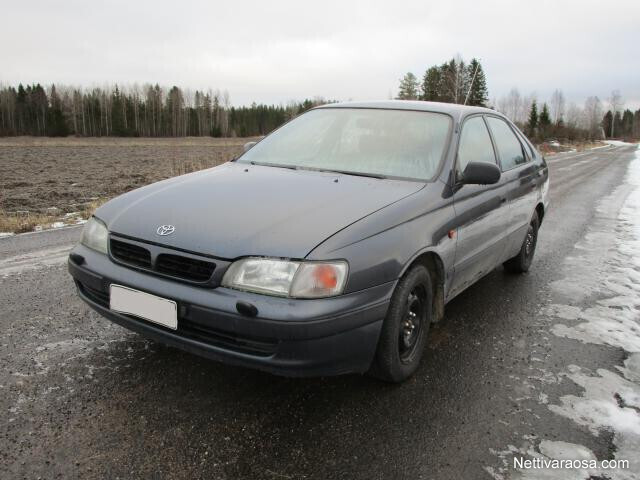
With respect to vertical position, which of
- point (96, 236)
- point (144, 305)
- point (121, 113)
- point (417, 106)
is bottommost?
point (144, 305)

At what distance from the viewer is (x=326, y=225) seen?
237cm

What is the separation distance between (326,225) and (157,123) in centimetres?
9386

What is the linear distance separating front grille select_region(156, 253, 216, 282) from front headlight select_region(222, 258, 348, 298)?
0.11 meters

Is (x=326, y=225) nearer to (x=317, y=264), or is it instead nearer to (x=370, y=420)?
(x=317, y=264)

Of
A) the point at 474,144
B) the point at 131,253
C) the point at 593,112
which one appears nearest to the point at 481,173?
the point at 474,144

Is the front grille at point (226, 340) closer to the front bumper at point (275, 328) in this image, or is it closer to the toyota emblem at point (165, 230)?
the front bumper at point (275, 328)

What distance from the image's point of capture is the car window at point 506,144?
165 inches

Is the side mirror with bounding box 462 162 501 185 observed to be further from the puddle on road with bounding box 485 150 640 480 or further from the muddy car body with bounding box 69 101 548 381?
the puddle on road with bounding box 485 150 640 480

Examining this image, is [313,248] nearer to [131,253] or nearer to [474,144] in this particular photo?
[131,253]

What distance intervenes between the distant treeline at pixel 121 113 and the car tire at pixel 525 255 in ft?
220

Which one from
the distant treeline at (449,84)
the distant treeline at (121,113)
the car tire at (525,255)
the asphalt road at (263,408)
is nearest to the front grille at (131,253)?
the asphalt road at (263,408)

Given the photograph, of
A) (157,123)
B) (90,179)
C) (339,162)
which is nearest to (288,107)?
(157,123)

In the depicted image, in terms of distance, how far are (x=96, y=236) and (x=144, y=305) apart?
65 centimetres

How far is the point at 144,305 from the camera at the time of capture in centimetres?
238
